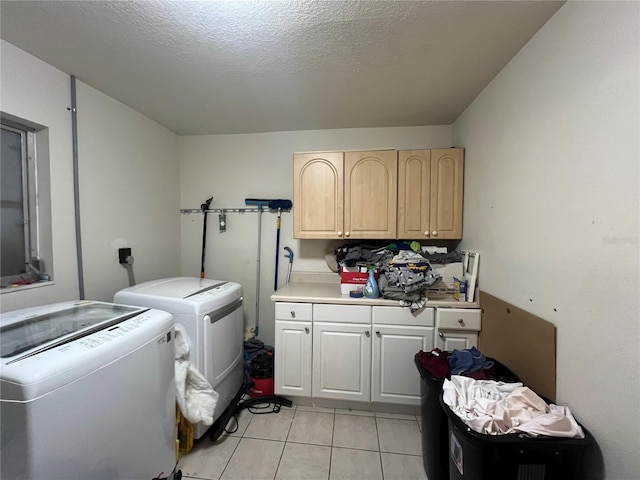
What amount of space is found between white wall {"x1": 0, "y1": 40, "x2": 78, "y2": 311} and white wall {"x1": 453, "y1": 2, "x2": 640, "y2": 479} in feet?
8.49

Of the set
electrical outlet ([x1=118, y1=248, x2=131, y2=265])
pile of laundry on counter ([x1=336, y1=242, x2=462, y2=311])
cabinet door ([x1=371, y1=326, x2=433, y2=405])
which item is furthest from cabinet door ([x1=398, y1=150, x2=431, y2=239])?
electrical outlet ([x1=118, y1=248, x2=131, y2=265])

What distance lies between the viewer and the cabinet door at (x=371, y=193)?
1.97 m

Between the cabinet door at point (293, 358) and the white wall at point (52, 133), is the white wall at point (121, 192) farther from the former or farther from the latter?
the cabinet door at point (293, 358)

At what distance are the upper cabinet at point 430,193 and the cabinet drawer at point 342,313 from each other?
69 cm

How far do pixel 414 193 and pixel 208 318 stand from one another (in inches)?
68.5

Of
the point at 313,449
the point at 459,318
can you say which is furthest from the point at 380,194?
the point at 313,449

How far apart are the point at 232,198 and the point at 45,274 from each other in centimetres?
140

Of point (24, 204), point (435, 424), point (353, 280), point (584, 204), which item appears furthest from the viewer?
point (353, 280)

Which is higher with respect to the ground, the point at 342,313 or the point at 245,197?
the point at 245,197

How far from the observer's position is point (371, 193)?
1.99 meters

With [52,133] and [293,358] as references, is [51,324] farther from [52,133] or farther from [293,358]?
[293,358]

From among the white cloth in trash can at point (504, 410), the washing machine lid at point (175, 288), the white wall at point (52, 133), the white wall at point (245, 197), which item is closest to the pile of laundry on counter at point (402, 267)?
the white wall at point (245, 197)

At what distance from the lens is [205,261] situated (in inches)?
99.0

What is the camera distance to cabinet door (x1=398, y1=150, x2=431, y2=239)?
76.7 inches
